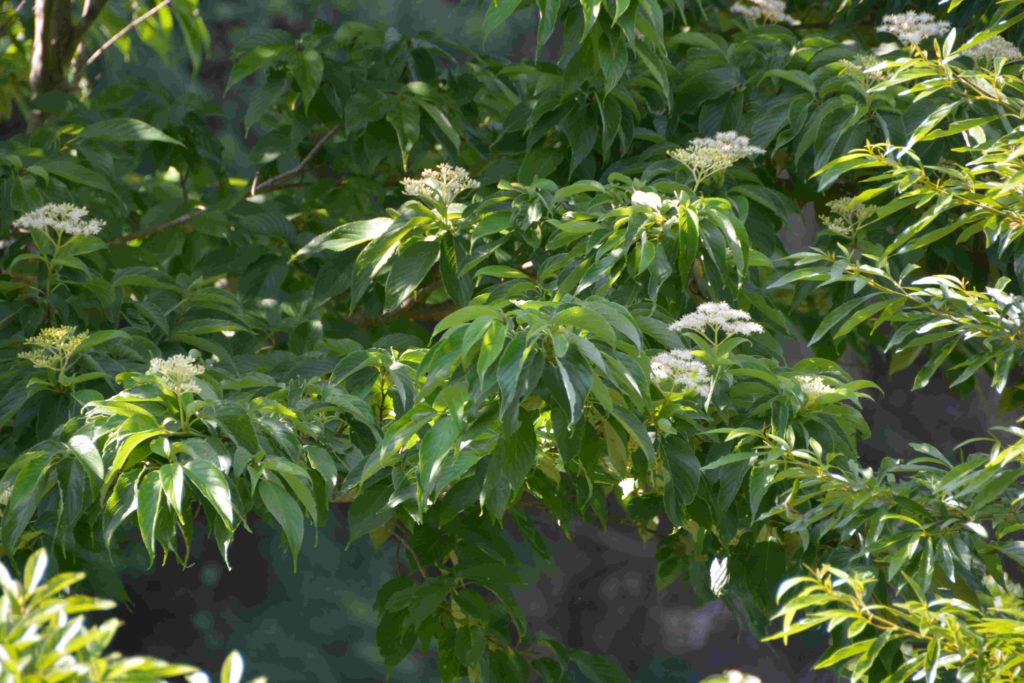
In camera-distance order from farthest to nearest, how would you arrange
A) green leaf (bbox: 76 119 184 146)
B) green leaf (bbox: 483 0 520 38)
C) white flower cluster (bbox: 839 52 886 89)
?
green leaf (bbox: 76 119 184 146)
white flower cluster (bbox: 839 52 886 89)
green leaf (bbox: 483 0 520 38)

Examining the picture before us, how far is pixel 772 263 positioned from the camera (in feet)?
5.73

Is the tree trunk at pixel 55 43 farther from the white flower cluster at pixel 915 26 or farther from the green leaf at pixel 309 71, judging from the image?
the white flower cluster at pixel 915 26

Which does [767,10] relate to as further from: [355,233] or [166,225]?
[166,225]

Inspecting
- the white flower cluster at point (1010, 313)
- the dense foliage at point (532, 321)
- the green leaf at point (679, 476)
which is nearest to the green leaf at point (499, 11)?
the dense foliage at point (532, 321)

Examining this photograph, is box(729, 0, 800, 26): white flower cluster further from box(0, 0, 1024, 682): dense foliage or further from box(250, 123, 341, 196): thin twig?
box(250, 123, 341, 196): thin twig

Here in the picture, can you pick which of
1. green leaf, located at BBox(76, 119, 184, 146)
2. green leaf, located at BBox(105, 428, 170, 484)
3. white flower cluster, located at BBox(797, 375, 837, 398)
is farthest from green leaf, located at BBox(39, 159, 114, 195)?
white flower cluster, located at BBox(797, 375, 837, 398)

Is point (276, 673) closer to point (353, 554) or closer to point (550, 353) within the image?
point (353, 554)

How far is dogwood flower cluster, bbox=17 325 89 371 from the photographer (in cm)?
153

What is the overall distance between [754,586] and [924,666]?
61 centimetres

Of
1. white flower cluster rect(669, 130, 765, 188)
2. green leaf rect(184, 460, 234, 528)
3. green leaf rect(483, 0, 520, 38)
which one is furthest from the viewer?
white flower cluster rect(669, 130, 765, 188)

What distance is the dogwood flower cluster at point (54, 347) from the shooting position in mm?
1532

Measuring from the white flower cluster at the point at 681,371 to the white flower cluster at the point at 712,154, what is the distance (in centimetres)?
28

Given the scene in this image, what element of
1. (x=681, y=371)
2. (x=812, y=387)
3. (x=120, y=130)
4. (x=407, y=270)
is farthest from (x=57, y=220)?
(x=812, y=387)

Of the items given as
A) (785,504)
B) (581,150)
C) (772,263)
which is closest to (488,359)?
(785,504)
